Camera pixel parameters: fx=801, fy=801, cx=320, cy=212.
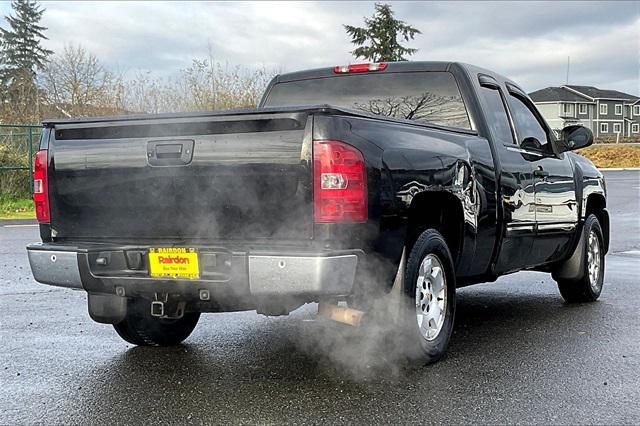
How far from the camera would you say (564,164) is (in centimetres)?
680

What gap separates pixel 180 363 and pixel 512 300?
358 centimetres

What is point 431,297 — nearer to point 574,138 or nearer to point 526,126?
point 526,126

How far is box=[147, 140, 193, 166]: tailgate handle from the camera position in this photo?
4.26 metres

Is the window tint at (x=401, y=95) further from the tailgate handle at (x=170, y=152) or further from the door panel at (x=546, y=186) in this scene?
the tailgate handle at (x=170, y=152)

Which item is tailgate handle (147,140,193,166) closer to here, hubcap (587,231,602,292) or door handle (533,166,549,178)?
door handle (533,166,549,178)

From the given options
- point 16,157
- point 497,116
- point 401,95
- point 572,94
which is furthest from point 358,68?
point 572,94

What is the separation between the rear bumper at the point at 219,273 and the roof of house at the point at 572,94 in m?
85.0

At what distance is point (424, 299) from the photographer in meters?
4.79

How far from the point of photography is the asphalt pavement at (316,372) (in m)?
3.91

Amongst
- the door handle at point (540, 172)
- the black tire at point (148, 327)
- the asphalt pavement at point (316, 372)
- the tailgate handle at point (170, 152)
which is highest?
the tailgate handle at point (170, 152)

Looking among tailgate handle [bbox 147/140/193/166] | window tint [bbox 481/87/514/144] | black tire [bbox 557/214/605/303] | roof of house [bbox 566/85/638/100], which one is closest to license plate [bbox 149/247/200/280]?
tailgate handle [bbox 147/140/193/166]

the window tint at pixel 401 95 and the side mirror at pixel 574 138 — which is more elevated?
the window tint at pixel 401 95

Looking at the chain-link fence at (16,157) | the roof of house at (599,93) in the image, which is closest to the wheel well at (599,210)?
the chain-link fence at (16,157)

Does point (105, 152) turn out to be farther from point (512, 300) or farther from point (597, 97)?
point (597, 97)
